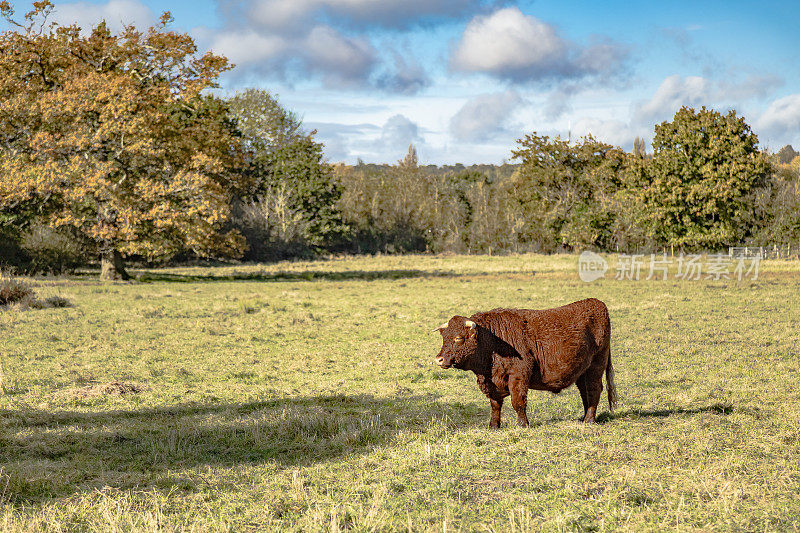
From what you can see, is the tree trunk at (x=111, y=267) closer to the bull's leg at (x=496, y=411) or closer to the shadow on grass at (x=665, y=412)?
the bull's leg at (x=496, y=411)

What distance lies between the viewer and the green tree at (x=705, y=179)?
4750cm

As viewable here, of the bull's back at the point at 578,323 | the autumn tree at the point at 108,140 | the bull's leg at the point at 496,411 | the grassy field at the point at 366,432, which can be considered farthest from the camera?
the autumn tree at the point at 108,140

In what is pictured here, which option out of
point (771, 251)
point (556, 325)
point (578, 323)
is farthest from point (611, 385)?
point (771, 251)

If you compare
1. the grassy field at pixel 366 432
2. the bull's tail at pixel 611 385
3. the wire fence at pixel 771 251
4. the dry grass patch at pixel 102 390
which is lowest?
the dry grass patch at pixel 102 390

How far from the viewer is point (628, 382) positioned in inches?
436

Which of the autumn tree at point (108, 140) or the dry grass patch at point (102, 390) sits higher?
the autumn tree at point (108, 140)

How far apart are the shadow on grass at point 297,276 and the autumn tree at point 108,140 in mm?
3301

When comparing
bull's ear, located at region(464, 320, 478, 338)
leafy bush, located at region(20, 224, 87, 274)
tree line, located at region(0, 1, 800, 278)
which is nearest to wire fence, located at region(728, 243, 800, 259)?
tree line, located at region(0, 1, 800, 278)

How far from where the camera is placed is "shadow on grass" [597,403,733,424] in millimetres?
8297

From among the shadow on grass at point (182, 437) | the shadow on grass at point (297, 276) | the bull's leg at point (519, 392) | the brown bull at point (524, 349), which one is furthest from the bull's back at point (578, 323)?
the shadow on grass at point (297, 276)

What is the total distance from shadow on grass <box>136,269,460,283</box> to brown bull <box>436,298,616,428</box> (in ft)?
96.2

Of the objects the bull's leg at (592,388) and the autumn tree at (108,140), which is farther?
the autumn tree at (108,140)

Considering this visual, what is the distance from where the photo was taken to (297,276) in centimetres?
3972

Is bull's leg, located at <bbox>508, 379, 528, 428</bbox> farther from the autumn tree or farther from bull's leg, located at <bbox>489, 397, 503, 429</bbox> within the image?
the autumn tree
